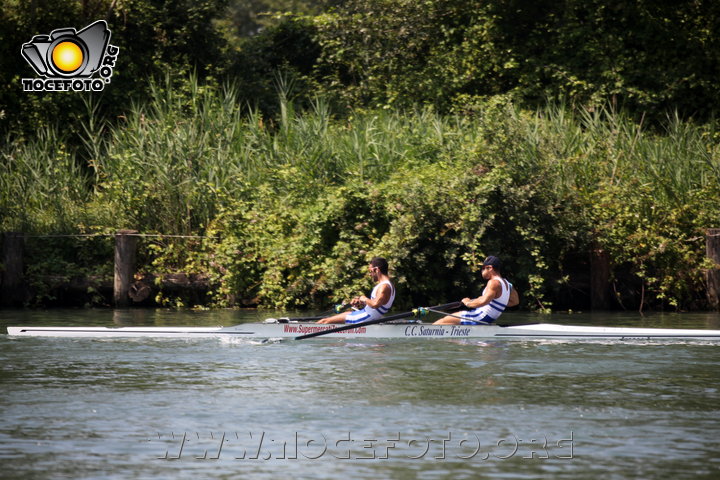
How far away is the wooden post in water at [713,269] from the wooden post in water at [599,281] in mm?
1819

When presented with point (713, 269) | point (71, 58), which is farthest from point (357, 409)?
point (71, 58)

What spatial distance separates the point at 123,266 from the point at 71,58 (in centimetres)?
822

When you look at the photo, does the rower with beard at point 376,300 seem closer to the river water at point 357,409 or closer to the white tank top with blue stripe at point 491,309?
the river water at point 357,409

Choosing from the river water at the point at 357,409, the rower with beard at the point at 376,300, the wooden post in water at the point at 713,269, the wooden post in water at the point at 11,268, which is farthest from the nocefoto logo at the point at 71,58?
the wooden post in water at the point at 713,269

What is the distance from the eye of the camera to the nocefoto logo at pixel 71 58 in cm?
2730

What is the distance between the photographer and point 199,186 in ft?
73.6

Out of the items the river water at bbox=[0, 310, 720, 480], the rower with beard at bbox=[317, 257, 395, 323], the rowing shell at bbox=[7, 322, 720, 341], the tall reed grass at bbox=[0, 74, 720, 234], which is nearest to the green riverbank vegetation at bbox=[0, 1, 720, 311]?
the tall reed grass at bbox=[0, 74, 720, 234]

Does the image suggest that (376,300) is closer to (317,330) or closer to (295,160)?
(317,330)

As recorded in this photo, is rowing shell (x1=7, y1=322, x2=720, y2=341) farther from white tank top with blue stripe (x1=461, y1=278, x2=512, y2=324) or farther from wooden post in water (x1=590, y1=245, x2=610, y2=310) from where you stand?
wooden post in water (x1=590, y1=245, x2=610, y2=310)

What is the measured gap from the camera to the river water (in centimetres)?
862

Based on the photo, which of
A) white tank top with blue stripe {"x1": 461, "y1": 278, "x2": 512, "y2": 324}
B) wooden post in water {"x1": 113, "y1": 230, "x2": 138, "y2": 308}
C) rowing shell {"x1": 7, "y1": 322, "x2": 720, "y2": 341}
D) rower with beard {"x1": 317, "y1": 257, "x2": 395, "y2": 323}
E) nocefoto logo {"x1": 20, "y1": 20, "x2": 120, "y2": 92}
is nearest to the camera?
rowing shell {"x1": 7, "y1": 322, "x2": 720, "y2": 341}

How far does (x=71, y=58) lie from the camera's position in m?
27.5

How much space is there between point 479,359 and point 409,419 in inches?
165

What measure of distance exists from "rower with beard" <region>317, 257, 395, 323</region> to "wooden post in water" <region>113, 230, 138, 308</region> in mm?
5999
